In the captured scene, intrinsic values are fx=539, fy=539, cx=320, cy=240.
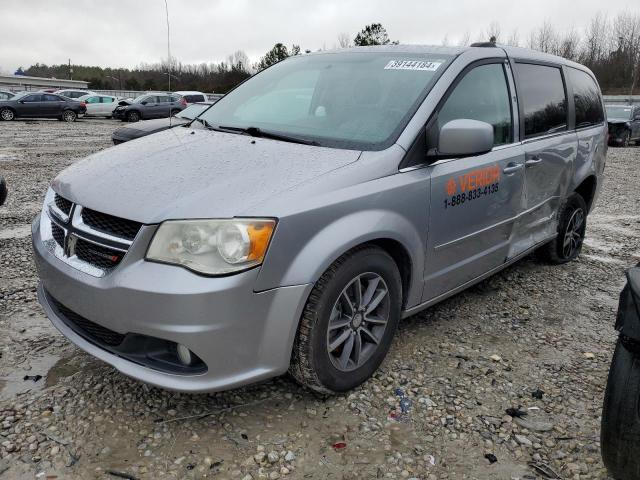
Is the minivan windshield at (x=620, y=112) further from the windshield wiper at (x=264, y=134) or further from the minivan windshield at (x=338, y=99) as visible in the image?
the windshield wiper at (x=264, y=134)

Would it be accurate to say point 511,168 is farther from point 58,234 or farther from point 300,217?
point 58,234

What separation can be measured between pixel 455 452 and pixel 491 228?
1.52 m

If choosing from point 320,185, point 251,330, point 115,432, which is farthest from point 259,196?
point 115,432

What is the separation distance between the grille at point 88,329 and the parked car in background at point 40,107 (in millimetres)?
23370

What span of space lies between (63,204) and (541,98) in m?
3.28

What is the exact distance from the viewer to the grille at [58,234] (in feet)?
8.34

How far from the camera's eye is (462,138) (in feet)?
8.87

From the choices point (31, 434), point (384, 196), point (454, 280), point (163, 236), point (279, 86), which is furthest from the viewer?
point (279, 86)

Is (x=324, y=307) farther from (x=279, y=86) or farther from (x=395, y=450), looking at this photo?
(x=279, y=86)

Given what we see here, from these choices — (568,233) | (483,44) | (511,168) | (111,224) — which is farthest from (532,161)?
(111,224)

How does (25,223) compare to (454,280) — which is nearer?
(454,280)

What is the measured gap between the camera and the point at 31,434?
7.66 feet

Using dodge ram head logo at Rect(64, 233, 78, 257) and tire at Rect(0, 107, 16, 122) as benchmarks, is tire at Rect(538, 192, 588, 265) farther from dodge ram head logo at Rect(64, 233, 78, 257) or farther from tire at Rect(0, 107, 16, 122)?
tire at Rect(0, 107, 16, 122)

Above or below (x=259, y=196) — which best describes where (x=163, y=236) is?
below
